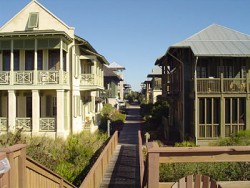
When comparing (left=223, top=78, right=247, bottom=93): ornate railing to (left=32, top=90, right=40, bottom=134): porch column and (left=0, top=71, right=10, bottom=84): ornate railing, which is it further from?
(left=0, top=71, right=10, bottom=84): ornate railing

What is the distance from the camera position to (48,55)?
21.4 m

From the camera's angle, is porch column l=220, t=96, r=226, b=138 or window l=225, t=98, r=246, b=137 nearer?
porch column l=220, t=96, r=226, b=138

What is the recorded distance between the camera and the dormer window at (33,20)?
2121 cm

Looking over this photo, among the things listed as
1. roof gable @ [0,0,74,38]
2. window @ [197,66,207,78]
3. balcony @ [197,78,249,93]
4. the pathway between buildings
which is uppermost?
roof gable @ [0,0,74,38]

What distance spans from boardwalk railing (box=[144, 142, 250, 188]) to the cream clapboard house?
16.9 meters

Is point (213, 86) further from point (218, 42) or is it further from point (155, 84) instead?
point (155, 84)

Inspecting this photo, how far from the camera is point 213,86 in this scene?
20781 mm

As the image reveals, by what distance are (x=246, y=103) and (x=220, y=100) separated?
1750 mm

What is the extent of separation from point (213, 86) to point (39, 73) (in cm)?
1113

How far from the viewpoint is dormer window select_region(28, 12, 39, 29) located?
2121cm

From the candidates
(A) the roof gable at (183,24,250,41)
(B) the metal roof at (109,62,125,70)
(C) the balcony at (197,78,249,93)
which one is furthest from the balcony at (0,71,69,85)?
(B) the metal roof at (109,62,125,70)

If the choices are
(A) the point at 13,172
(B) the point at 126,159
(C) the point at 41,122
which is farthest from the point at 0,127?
(A) the point at 13,172

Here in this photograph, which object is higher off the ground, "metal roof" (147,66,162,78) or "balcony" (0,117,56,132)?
"metal roof" (147,66,162,78)

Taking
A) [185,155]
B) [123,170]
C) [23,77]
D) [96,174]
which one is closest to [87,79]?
[23,77]
